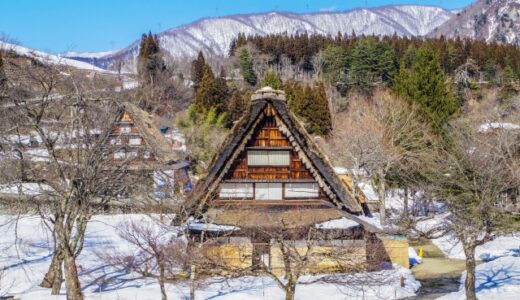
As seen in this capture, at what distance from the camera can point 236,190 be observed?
60.0 ft

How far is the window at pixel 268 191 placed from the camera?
18406mm

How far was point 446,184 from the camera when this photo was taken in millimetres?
23844

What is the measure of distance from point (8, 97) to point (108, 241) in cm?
1026

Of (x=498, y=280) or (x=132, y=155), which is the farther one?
(x=498, y=280)

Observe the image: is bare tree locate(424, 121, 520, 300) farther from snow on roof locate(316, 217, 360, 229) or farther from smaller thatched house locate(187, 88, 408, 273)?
Result: smaller thatched house locate(187, 88, 408, 273)

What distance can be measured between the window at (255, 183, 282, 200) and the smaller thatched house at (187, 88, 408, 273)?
1.4 inches

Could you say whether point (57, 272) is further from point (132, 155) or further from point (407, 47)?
point (407, 47)

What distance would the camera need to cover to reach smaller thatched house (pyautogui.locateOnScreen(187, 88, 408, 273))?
662 inches

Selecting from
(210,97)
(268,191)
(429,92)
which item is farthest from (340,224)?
(210,97)

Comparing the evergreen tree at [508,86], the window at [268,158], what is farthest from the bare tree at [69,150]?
the evergreen tree at [508,86]

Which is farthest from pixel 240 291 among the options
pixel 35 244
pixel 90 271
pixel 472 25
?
pixel 472 25

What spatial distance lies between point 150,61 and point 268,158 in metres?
39.6

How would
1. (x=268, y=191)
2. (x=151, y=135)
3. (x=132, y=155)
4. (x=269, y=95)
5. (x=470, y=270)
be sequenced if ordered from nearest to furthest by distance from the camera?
1. (x=132, y=155)
2. (x=470, y=270)
3. (x=269, y=95)
4. (x=268, y=191)
5. (x=151, y=135)

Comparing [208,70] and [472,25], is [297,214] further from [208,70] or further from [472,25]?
[472,25]
